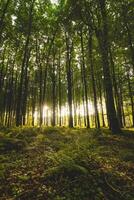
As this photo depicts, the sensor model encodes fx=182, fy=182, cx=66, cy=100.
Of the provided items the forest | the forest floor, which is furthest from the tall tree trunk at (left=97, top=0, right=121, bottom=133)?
the forest floor

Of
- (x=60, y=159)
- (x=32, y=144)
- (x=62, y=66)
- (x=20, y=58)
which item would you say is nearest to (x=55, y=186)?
(x=60, y=159)

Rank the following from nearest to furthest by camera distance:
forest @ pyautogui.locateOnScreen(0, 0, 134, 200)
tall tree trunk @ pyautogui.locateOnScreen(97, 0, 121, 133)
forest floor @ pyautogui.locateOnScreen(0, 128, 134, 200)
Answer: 1. forest floor @ pyautogui.locateOnScreen(0, 128, 134, 200)
2. forest @ pyautogui.locateOnScreen(0, 0, 134, 200)
3. tall tree trunk @ pyautogui.locateOnScreen(97, 0, 121, 133)

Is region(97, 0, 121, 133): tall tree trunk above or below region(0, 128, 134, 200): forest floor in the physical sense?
above

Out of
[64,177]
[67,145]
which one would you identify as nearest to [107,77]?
[67,145]

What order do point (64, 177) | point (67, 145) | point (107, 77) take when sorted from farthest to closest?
point (107, 77)
point (67, 145)
point (64, 177)

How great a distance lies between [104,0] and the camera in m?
15.1

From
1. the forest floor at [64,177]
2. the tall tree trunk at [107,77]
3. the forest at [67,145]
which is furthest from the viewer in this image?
the tall tree trunk at [107,77]

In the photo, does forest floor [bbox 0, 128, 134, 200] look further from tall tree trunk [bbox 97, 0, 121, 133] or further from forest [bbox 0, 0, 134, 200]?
tall tree trunk [bbox 97, 0, 121, 133]

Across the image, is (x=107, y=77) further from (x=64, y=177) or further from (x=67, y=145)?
(x=64, y=177)

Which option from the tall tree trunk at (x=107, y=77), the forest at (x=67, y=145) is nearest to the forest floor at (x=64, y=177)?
the forest at (x=67, y=145)

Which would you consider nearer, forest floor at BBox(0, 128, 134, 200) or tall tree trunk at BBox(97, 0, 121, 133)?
forest floor at BBox(0, 128, 134, 200)

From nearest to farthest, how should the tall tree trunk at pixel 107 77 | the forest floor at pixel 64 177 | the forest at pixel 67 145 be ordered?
the forest floor at pixel 64 177 < the forest at pixel 67 145 < the tall tree trunk at pixel 107 77

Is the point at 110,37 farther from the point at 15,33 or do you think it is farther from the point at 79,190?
the point at 15,33

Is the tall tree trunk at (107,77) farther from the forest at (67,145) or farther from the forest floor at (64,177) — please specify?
the forest floor at (64,177)
